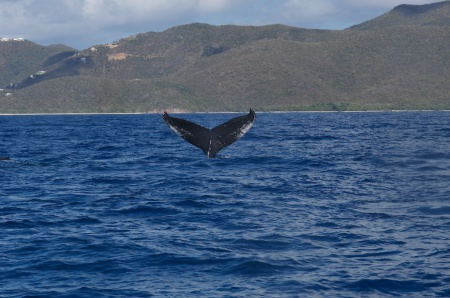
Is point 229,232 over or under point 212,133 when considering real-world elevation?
under

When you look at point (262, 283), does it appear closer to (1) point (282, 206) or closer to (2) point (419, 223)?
(2) point (419, 223)

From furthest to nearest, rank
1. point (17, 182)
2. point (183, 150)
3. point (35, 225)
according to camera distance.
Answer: point (183, 150) → point (17, 182) → point (35, 225)

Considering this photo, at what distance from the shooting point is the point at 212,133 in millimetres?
21938

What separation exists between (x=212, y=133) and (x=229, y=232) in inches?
151

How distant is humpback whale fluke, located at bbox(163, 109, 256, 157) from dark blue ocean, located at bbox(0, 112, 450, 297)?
2241mm

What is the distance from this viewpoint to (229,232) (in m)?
19.3

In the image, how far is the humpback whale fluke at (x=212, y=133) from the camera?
2082 centimetres

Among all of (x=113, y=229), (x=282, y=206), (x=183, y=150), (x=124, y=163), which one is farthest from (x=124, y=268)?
(x=183, y=150)

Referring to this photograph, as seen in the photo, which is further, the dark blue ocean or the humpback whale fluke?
the humpback whale fluke

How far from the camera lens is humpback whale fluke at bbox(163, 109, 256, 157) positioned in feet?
68.3

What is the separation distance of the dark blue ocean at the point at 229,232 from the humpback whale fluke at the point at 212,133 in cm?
224

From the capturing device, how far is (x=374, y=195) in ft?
81.3

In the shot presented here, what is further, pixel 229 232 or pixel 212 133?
pixel 212 133

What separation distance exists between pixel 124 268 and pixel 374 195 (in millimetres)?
11592
